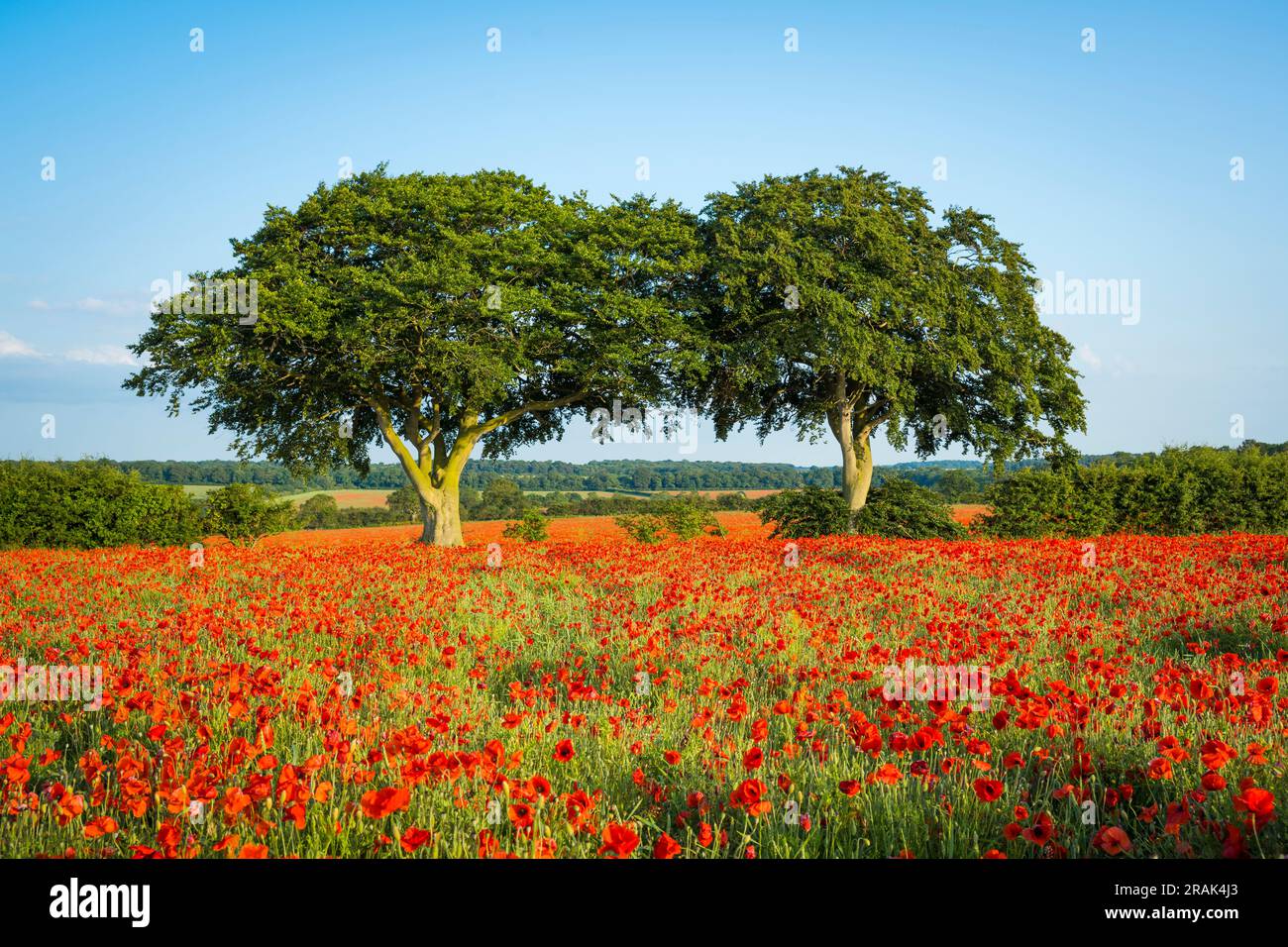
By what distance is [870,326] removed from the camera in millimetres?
22797

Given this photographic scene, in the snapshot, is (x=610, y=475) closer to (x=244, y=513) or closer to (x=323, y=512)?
(x=323, y=512)

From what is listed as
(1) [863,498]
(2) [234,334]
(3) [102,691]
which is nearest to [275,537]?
(2) [234,334]

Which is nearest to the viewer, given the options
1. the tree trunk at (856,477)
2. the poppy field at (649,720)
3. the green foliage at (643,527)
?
the poppy field at (649,720)

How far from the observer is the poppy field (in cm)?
335

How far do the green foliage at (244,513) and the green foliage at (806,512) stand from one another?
14.1 metres

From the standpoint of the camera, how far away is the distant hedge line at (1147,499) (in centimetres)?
2441

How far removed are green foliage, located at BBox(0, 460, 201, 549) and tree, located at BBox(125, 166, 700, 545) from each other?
2.56 meters

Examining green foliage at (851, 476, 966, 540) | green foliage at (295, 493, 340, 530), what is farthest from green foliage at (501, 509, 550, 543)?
green foliage at (295, 493, 340, 530)

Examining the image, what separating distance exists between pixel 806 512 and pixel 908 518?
2.89 m

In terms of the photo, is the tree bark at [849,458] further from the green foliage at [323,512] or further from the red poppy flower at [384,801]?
the green foliage at [323,512]

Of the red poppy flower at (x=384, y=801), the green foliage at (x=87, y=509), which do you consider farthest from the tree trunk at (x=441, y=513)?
the red poppy flower at (x=384, y=801)

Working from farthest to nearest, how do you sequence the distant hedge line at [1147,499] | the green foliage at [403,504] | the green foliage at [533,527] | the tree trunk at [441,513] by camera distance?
the green foliage at [403,504] < the green foliage at [533,527] < the tree trunk at [441,513] < the distant hedge line at [1147,499]

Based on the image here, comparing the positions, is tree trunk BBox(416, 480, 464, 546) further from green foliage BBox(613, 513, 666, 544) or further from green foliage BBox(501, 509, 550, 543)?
green foliage BBox(613, 513, 666, 544)
